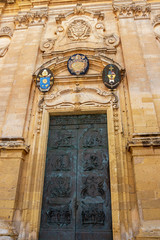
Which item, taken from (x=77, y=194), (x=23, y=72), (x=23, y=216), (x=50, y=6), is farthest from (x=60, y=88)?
(x=50, y=6)

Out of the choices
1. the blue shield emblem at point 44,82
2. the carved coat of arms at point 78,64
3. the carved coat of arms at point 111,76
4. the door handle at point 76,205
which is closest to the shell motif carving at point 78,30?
the carved coat of arms at point 78,64

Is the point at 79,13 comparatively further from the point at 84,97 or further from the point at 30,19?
the point at 84,97

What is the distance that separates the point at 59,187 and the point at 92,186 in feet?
3.58

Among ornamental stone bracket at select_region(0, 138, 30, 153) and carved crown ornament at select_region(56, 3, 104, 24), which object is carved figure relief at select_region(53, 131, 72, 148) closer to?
ornamental stone bracket at select_region(0, 138, 30, 153)

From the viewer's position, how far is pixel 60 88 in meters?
7.94

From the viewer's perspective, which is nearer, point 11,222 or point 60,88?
point 11,222

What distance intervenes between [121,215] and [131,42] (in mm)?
6867

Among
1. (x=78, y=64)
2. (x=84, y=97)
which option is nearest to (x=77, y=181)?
(x=84, y=97)

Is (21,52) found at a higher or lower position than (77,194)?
higher

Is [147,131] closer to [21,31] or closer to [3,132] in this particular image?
[3,132]

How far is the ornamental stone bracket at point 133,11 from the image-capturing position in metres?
9.16

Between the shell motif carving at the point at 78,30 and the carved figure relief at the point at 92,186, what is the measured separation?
6401 mm

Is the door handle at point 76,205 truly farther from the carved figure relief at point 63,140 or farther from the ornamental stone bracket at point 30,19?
the ornamental stone bracket at point 30,19

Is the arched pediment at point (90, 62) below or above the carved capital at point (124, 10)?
below
